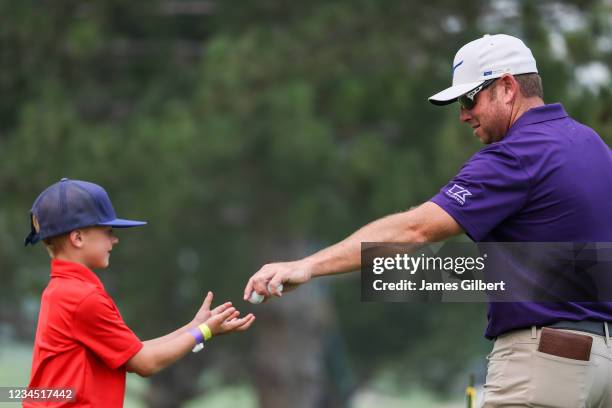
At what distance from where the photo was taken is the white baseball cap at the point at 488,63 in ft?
14.4

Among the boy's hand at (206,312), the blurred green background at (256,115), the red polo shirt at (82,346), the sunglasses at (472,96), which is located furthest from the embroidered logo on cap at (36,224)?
the blurred green background at (256,115)

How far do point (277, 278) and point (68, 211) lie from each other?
0.84m

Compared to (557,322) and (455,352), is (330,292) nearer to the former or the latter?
(455,352)

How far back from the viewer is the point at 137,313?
1986 centimetres

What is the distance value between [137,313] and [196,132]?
5.93 m

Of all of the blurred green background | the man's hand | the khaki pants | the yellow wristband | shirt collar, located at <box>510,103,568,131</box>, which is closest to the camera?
the khaki pants

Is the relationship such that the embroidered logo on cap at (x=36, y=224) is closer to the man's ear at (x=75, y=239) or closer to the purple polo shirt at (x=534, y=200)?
the man's ear at (x=75, y=239)

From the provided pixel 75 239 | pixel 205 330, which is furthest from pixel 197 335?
pixel 75 239

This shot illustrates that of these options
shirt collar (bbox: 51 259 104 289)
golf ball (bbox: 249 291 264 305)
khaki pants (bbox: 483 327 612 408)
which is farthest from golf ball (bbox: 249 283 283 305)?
khaki pants (bbox: 483 327 612 408)

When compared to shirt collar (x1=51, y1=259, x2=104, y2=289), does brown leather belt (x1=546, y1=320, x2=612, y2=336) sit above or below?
below

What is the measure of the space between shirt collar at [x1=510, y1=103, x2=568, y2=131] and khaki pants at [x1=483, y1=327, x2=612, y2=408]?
0.76 m

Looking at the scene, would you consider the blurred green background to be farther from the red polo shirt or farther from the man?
the red polo shirt

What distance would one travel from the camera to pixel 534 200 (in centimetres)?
416

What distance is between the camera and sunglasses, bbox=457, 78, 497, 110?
4.41 meters
